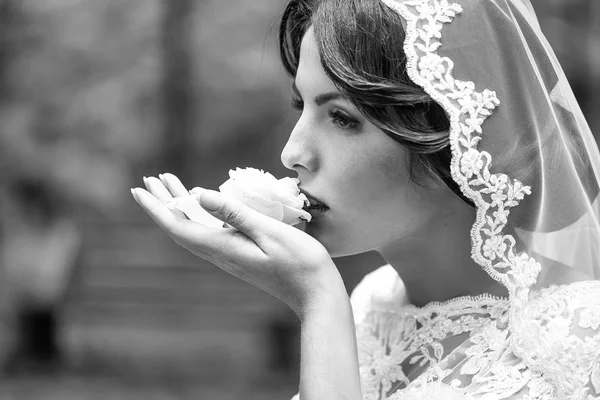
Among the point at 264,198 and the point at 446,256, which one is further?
the point at 446,256

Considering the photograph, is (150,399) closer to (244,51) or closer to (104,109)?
(104,109)

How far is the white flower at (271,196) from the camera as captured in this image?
203 centimetres

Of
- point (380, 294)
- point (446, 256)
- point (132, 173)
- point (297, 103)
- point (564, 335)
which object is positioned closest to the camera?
point (564, 335)

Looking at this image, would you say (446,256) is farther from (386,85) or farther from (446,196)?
(386,85)

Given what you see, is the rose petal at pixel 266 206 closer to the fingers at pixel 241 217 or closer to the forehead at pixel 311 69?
the fingers at pixel 241 217

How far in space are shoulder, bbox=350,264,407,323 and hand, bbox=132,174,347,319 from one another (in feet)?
1.85

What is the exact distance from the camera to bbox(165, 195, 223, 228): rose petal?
81.8 inches

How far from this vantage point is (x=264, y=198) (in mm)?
2059

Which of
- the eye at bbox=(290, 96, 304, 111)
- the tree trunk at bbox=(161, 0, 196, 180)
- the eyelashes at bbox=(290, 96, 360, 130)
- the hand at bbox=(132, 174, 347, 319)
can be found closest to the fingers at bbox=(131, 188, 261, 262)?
the hand at bbox=(132, 174, 347, 319)

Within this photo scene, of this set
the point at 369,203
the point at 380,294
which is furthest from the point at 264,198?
the point at 380,294

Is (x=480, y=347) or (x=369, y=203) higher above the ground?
(x=369, y=203)

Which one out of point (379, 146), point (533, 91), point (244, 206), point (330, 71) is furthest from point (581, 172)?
point (244, 206)

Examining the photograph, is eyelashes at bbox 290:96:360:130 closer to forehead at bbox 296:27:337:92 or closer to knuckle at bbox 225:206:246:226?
forehead at bbox 296:27:337:92

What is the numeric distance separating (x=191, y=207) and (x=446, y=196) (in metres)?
0.64
